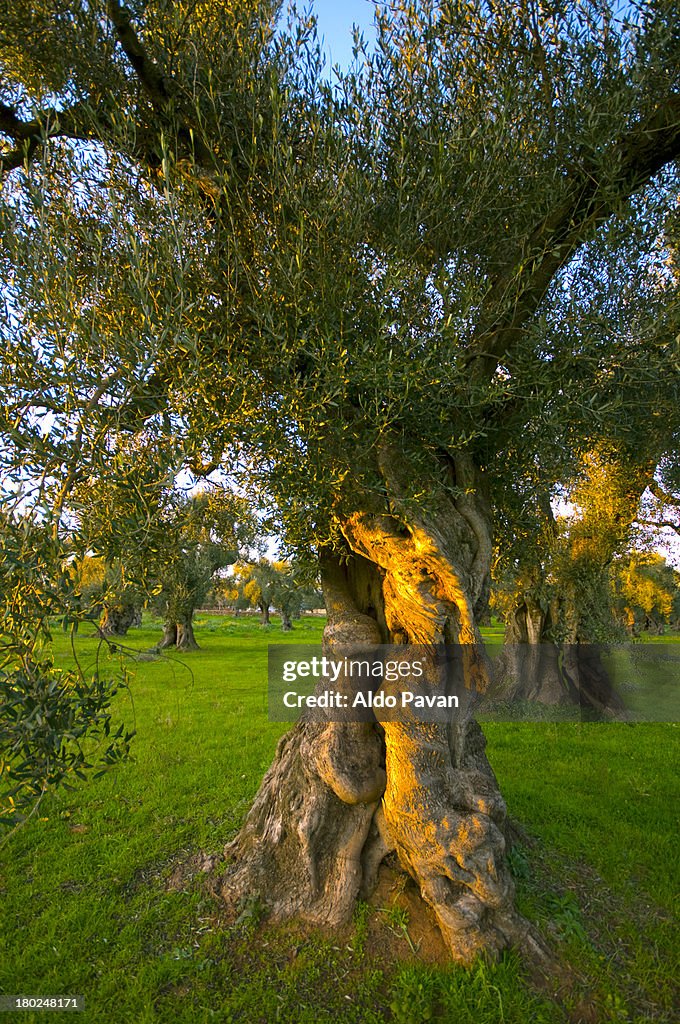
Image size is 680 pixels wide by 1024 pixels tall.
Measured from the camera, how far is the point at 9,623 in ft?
11.5

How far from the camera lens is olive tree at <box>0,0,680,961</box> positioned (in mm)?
5031

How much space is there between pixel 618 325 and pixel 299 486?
415 centimetres

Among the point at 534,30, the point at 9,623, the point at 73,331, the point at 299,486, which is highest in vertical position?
the point at 534,30

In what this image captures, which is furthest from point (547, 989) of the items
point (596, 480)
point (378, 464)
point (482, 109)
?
point (596, 480)

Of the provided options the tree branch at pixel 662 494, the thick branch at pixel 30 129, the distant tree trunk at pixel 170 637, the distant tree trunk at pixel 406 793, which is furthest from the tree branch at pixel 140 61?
the distant tree trunk at pixel 170 637

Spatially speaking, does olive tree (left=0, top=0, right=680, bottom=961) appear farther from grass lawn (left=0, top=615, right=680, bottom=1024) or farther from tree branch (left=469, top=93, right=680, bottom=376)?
grass lawn (left=0, top=615, right=680, bottom=1024)

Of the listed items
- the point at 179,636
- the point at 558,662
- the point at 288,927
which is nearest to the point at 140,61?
the point at 288,927

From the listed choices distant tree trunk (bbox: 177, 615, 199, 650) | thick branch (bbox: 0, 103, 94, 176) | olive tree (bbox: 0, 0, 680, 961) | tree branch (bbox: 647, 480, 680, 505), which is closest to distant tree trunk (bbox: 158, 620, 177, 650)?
distant tree trunk (bbox: 177, 615, 199, 650)

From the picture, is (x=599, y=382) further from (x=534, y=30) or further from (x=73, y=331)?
(x=73, y=331)

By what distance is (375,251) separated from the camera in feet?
19.5

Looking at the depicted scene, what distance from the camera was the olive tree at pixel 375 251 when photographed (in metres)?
5.03

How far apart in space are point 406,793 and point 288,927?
220cm

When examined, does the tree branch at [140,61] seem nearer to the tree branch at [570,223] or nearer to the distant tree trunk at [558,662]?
the tree branch at [570,223]

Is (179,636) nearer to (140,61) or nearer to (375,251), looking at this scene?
(375,251)
